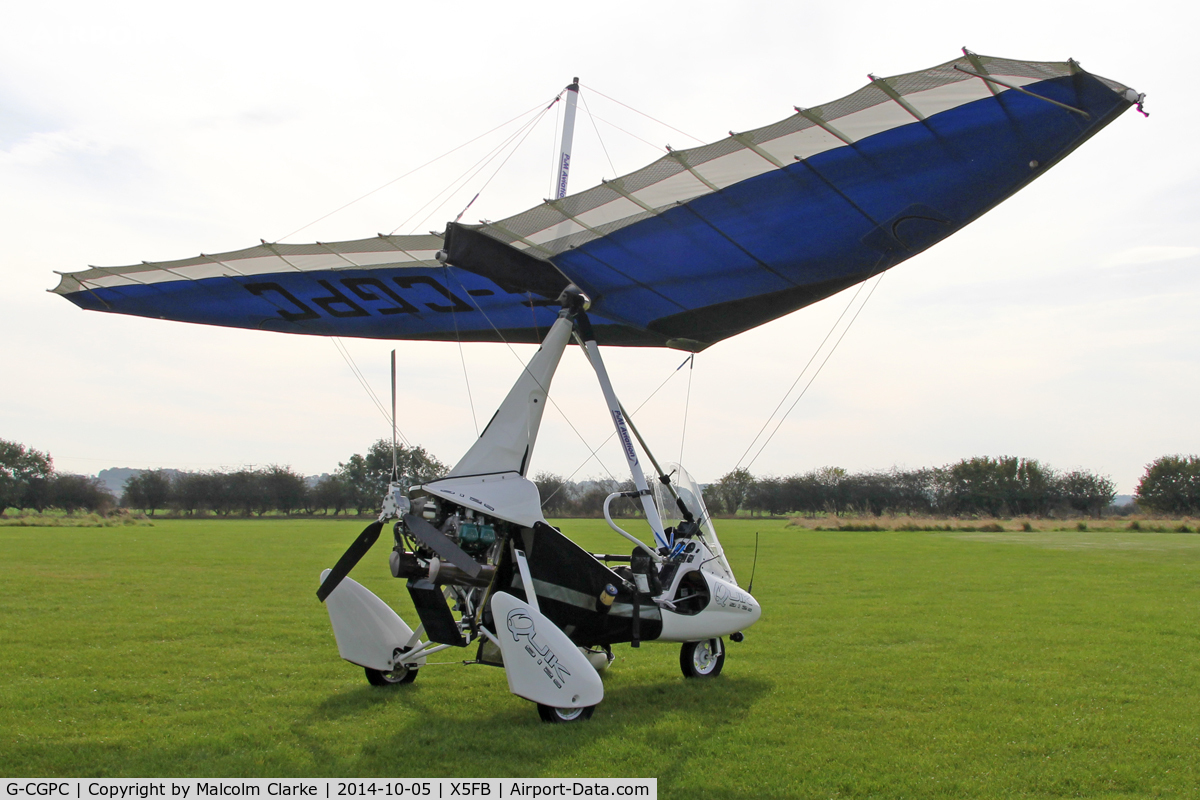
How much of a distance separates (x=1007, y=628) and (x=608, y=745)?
27.0 feet

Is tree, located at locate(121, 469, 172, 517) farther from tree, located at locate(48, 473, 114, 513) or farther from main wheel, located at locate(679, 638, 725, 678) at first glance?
main wheel, located at locate(679, 638, 725, 678)

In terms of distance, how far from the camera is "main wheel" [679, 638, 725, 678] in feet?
28.1

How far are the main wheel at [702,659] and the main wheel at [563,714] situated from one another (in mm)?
2069

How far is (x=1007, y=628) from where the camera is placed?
38.5ft

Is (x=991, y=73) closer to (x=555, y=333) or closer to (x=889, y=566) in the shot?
(x=555, y=333)

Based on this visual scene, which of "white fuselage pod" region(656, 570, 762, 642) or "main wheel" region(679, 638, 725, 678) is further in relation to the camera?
"main wheel" region(679, 638, 725, 678)

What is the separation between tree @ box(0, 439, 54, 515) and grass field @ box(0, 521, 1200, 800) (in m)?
81.2

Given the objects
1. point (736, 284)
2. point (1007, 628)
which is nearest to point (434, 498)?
point (736, 284)

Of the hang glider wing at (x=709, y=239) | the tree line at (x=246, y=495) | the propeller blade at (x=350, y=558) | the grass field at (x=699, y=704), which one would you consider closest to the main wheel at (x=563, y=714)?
the grass field at (x=699, y=704)

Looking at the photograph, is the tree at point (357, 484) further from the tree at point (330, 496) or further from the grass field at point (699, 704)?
the grass field at point (699, 704)

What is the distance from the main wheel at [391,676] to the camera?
8.05 m

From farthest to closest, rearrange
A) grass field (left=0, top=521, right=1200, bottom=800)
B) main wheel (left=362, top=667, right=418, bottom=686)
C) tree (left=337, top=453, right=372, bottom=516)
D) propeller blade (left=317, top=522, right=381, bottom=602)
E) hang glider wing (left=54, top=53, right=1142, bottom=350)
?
1. tree (left=337, top=453, right=372, bottom=516)
2. main wheel (left=362, top=667, right=418, bottom=686)
3. propeller blade (left=317, top=522, right=381, bottom=602)
4. hang glider wing (left=54, top=53, right=1142, bottom=350)
5. grass field (left=0, top=521, right=1200, bottom=800)

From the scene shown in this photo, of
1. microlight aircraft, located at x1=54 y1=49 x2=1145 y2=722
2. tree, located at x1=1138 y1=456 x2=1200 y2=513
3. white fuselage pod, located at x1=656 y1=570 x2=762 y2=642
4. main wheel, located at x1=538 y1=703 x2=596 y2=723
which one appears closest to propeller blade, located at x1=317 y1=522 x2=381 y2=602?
microlight aircraft, located at x1=54 y1=49 x2=1145 y2=722

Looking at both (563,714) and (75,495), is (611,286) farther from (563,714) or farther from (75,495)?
(75,495)
